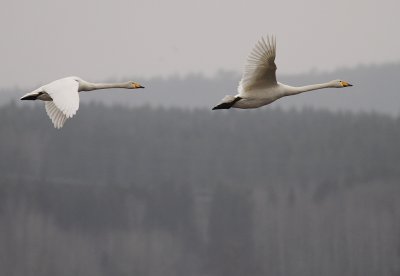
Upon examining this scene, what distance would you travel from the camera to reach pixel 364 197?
8738cm

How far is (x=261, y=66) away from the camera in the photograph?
2767 centimetres

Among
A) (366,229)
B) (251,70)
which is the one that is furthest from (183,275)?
(251,70)

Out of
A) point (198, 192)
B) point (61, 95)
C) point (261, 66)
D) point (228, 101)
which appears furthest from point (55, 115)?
point (198, 192)

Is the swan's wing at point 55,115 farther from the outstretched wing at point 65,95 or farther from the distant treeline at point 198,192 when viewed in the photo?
the distant treeline at point 198,192

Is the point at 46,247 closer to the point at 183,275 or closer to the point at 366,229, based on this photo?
the point at 183,275

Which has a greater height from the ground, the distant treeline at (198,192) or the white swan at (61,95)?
the white swan at (61,95)

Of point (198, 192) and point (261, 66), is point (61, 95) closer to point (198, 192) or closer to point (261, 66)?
point (261, 66)

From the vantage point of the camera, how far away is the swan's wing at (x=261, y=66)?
89.9 ft

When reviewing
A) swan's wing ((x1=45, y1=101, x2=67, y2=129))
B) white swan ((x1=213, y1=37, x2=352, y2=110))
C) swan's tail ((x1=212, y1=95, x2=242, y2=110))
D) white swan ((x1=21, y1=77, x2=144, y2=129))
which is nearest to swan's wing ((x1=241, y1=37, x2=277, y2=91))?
white swan ((x1=213, y1=37, x2=352, y2=110))

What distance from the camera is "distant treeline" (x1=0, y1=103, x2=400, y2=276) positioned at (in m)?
82.4

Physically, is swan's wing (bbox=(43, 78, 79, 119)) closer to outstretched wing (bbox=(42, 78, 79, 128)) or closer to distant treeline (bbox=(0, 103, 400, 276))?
outstretched wing (bbox=(42, 78, 79, 128))

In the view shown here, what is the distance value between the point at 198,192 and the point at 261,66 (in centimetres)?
6720

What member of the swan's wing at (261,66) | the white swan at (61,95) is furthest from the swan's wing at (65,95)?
the swan's wing at (261,66)

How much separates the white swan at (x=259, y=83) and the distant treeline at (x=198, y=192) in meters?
52.8
